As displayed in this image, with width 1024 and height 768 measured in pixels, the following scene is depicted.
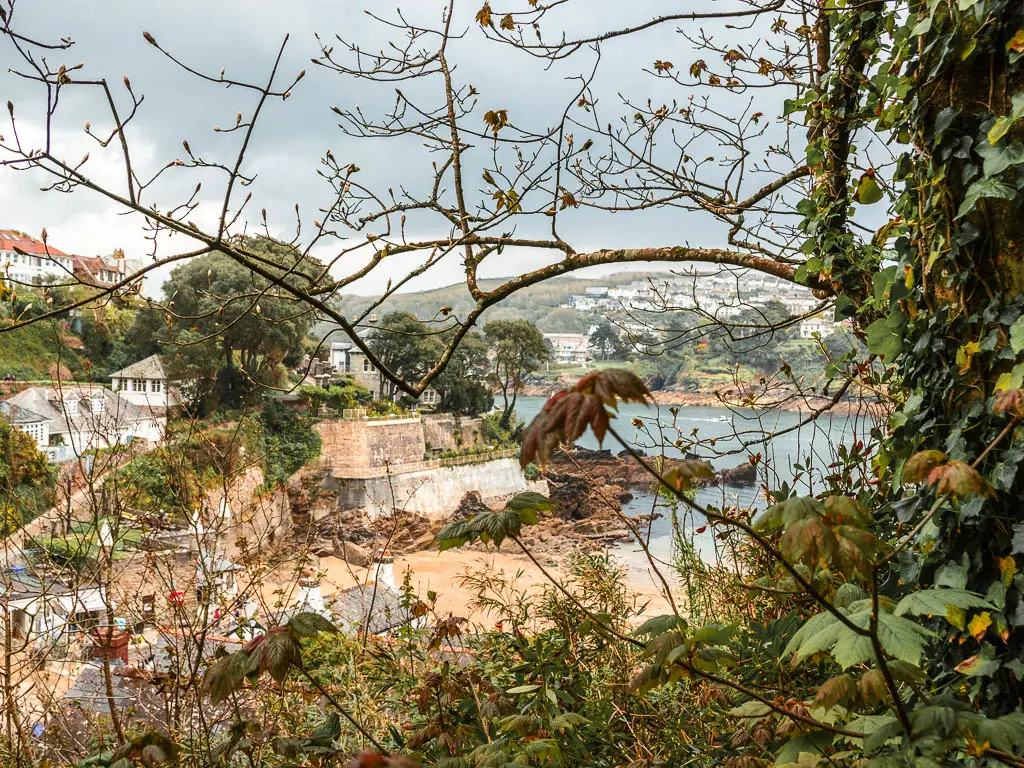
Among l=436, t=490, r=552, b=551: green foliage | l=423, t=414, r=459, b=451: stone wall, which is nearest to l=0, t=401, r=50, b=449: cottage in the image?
→ l=423, t=414, r=459, b=451: stone wall

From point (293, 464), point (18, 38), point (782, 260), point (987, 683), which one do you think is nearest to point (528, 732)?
point (987, 683)

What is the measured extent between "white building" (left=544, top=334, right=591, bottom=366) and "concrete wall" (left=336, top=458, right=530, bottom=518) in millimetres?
6678

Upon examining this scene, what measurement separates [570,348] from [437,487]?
14.9 meters

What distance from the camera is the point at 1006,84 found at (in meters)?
1.34

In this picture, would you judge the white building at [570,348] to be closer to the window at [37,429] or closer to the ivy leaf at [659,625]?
the window at [37,429]

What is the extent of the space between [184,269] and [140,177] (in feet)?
74.9

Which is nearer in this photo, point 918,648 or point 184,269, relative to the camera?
point 918,648

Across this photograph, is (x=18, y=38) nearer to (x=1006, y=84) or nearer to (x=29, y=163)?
(x=29, y=163)

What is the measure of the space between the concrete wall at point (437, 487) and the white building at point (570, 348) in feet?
21.9

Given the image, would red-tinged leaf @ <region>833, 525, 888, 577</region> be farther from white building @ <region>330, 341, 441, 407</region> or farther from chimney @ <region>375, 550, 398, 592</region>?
white building @ <region>330, 341, 441, 407</region>

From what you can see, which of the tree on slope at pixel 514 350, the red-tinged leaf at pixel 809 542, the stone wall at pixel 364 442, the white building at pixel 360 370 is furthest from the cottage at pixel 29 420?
the red-tinged leaf at pixel 809 542

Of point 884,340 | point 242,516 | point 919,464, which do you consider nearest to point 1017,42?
point 884,340

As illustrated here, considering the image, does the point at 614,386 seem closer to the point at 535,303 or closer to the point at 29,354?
the point at 29,354

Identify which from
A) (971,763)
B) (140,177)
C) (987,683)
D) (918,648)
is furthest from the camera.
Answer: (140,177)
